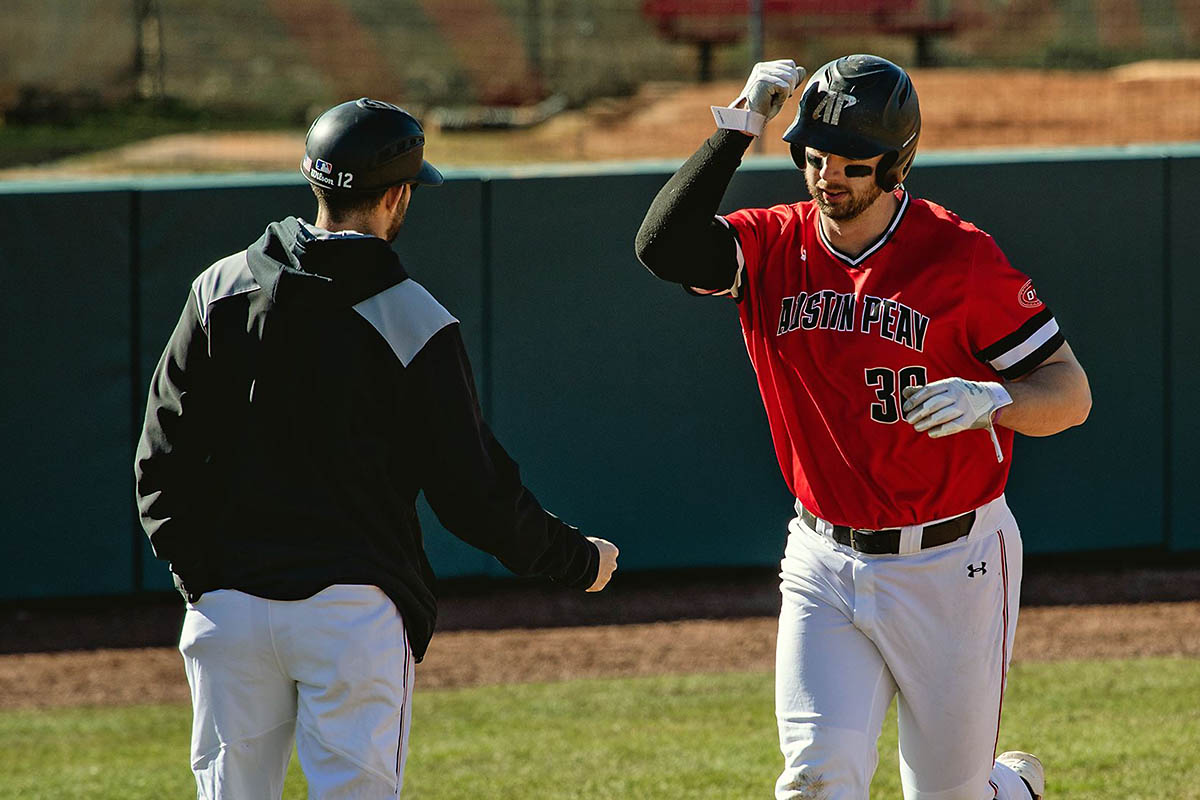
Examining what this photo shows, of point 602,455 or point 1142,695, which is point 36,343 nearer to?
point 602,455

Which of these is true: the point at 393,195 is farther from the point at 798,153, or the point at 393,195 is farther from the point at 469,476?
the point at 798,153

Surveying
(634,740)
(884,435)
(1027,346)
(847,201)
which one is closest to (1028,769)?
(884,435)

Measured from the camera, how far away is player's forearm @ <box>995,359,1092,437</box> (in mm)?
3545

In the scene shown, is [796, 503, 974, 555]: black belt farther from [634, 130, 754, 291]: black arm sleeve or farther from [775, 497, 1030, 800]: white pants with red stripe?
[634, 130, 754, 291]: black arm sleeve

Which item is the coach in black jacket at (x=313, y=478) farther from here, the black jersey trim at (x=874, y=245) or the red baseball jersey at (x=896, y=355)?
the black jersey trim at (x=874, y=245)

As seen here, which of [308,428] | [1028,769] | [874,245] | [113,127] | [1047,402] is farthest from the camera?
[113,127]

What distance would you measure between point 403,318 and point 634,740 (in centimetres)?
336

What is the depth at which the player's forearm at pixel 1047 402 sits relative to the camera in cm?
354

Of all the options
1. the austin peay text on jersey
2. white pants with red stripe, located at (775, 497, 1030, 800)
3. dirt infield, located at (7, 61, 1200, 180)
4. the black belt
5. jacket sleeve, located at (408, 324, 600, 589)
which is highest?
dirt infield, located at (7, 61, 1200, 180)

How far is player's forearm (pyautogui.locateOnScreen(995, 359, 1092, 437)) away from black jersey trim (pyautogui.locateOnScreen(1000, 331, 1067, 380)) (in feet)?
0.11

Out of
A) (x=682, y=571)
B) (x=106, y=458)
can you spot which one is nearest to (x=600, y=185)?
(x=682, y=571)

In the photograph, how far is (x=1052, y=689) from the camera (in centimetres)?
654

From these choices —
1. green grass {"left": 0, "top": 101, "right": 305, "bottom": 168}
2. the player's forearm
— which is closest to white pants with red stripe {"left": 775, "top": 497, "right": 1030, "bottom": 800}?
the player's forearm

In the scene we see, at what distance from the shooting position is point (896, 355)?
145 inches
